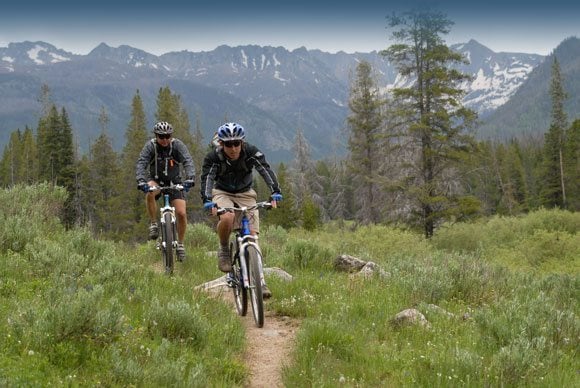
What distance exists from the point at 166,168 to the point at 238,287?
3423 millimetres

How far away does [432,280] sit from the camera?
24.7 ft

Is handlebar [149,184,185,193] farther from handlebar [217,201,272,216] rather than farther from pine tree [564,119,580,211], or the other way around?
pine tree [564,119,580,211]

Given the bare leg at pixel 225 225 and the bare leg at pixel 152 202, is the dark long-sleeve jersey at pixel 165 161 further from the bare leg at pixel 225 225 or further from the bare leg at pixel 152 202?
the bare leg at pixel 225 225

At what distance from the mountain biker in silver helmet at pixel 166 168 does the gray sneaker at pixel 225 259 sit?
71.7 inches

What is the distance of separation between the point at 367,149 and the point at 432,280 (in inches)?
1238

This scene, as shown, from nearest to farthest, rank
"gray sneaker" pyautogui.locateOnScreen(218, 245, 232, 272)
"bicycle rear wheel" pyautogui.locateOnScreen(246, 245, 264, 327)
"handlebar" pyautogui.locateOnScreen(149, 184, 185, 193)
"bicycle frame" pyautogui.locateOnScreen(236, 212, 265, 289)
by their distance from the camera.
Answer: "bicycle rear wheel" pyautogui.locateOnScreen(246, 245, 264, 327) < "bicycle frame" pyautogui.locateOnScreen(236, 212, 265, 289) < "gray sneaker" pyautogui.locateOnScreen(218, 245, 232, 272) < "handlebar" pyautogui.locateOnScreen(149, 184, 185, 193)

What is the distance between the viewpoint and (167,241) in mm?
8883

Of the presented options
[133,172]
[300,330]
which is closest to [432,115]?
[300,330]

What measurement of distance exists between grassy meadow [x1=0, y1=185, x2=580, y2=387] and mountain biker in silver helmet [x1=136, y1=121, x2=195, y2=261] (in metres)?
1.10

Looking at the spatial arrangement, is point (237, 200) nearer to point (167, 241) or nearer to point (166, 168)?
point (167, 241)

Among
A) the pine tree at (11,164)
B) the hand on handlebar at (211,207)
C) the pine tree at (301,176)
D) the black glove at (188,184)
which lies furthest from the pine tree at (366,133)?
the pine tree at (11,164)

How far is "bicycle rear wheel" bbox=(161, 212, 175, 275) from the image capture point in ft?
29.0

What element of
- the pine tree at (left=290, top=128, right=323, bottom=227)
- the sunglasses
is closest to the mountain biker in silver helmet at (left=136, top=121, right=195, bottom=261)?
the sunglasses

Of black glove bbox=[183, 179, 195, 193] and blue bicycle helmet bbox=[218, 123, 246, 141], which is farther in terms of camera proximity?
black glove bbox=[183, 179, 195, 193]
